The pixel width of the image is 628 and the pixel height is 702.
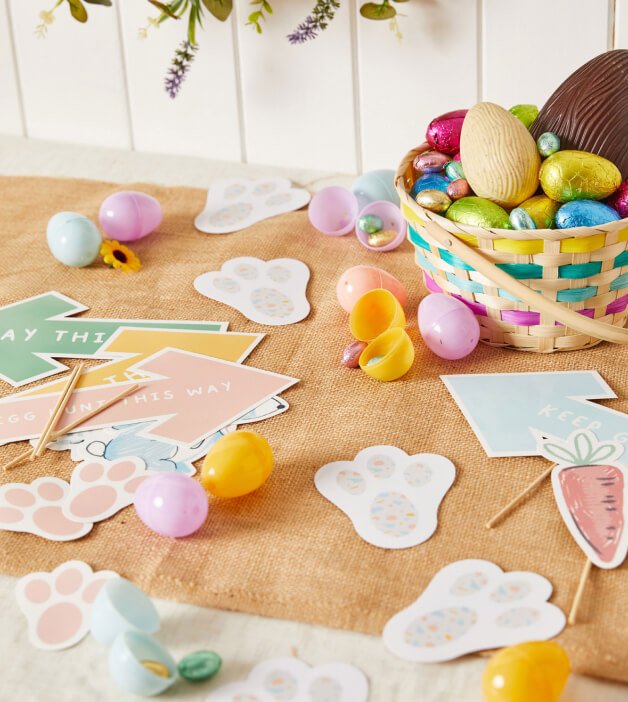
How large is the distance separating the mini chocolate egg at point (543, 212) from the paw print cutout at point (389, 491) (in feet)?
0.94

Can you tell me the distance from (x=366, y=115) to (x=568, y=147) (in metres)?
0.52

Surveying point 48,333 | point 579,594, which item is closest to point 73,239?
point 48,333

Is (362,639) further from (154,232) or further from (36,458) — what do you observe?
(154,232)

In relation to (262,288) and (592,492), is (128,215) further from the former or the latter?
(592,492)

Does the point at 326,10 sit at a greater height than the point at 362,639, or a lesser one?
greater

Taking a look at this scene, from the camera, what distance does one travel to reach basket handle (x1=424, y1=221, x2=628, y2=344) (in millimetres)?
1074

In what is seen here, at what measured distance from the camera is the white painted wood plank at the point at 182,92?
1623 millimetres

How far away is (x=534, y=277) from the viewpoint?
3.58ft

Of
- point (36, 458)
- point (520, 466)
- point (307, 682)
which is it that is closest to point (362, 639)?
point (307, 682)

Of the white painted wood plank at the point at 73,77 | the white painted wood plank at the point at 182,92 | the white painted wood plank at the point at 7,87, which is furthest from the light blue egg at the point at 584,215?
the white painted wood plank at the point at 7,87

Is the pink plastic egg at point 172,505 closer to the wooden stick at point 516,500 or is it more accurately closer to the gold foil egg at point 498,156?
the wooden stick at point 516,500

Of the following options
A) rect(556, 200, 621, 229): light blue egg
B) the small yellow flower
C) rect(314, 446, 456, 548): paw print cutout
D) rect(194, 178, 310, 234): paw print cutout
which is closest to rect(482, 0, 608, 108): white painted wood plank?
rect(194, 178, 310, 234): paw print cutout

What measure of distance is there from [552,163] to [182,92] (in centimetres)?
79

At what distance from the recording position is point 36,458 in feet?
3.42
